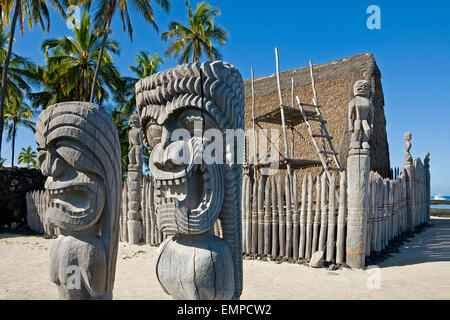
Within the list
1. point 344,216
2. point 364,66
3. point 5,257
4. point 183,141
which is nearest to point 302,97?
point 364,66

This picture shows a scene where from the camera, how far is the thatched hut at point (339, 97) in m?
14.5

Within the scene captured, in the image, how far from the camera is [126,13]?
1532cm

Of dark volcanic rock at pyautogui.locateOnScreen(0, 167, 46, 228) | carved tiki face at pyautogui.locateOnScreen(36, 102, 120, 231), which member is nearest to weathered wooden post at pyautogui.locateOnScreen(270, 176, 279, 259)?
carved tiki face at pyautogui.locateOnScreen(36, 102, 120, 231)

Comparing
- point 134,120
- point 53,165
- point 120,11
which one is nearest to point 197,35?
point 120,11

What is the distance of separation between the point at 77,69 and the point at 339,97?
43.0ft

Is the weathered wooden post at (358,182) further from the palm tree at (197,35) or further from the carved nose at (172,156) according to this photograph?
the palm tree at (197,35)

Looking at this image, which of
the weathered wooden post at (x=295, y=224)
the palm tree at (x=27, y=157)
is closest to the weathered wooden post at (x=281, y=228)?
the weathered wooden post at (x=295, y=224)

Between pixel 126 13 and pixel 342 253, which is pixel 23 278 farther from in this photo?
pixel 126 13

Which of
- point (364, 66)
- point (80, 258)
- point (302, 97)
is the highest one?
point (364, 66)

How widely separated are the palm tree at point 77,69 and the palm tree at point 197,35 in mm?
3309

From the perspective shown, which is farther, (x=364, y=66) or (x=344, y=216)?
(x=364, y=66)

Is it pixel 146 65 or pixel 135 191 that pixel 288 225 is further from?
pixel 146 65

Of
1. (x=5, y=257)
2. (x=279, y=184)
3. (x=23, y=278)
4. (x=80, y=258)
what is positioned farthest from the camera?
(x=5, y=257)
